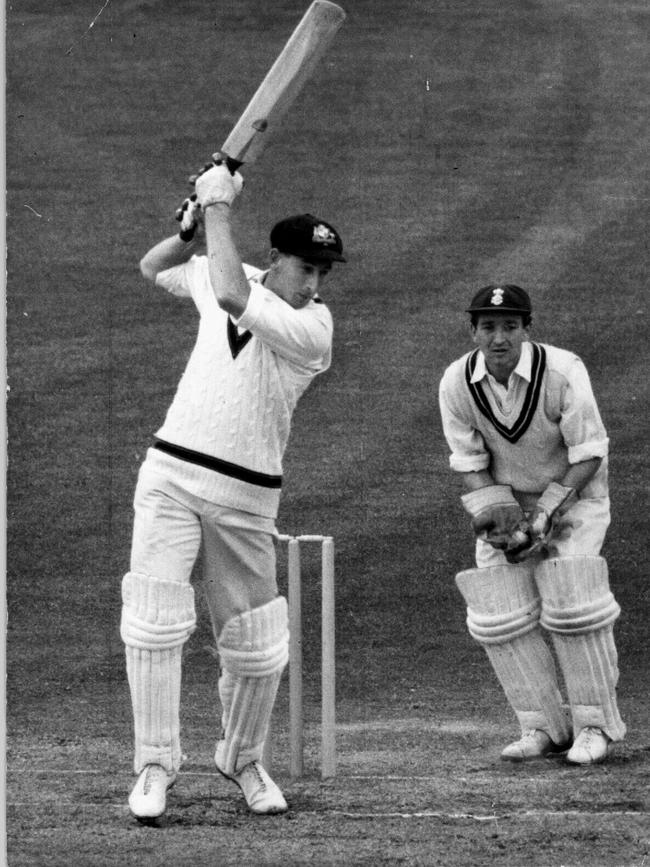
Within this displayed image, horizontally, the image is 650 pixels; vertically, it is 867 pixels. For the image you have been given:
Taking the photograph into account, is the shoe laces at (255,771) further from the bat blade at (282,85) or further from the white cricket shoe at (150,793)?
the bat blade at (282,85)

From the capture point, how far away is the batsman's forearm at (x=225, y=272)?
4355mm

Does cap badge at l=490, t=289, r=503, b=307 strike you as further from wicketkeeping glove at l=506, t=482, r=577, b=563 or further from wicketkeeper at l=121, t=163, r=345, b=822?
wicketkeeper at l=121, t=163, r=345, b=822

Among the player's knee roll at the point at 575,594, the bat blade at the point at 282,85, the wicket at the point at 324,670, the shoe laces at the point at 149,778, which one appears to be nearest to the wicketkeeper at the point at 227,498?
the shoe laces at the point at 149,778

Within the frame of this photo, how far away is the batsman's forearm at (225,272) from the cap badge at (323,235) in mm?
244

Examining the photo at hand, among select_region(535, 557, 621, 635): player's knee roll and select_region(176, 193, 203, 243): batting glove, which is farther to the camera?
select_region(535, 557, 621, 635): player's knee roll

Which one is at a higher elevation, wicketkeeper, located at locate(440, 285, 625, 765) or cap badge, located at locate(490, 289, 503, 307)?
cap badge, located at locate(490, 289, 503, 307)

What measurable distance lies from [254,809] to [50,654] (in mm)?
3176

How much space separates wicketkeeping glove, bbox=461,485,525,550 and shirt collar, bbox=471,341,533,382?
375 millimetres

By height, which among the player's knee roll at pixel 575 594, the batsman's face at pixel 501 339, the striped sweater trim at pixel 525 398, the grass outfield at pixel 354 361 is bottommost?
the grass outfield at pixel 354 361

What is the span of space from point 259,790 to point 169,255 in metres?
1.53

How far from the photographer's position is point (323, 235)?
457 cm

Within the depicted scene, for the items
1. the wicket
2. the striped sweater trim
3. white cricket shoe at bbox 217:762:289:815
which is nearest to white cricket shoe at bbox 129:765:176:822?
white cricket shoe at bbox 217:762:289:815

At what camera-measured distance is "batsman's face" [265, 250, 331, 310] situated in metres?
4.62

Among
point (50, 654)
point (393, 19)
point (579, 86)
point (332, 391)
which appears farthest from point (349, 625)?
point (393, 19)
